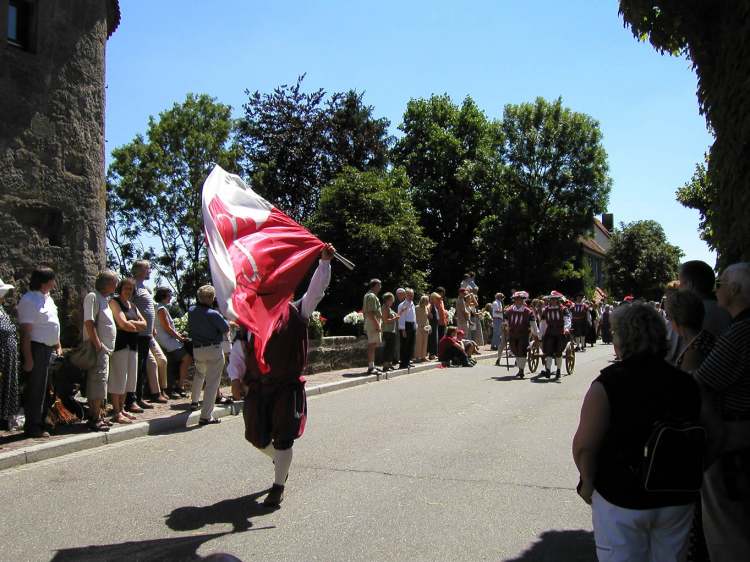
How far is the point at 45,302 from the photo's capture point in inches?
313

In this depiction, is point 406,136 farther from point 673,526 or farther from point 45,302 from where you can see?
point 673,526

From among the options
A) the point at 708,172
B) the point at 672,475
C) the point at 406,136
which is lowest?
the point at 672,475

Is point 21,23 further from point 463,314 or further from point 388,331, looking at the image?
point 463,314

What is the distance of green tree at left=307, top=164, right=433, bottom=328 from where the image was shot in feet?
84.9

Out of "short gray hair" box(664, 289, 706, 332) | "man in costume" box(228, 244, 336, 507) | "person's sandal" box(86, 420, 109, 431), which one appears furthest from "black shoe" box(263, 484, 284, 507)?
"person's sandal" box(86, 420, 109, 431)

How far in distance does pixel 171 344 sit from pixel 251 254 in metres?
5.93

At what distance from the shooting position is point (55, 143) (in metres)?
11.1

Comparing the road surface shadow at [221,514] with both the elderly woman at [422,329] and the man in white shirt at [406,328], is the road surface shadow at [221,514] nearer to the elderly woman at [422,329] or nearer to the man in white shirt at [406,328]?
the man in white shirt at [406,328]

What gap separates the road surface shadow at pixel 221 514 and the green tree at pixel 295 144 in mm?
28892

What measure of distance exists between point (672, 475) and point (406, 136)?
144ft

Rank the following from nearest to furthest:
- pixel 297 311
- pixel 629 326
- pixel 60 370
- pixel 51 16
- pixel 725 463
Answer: pixel 629 326, pixel 725 463, pixel 297 311, pixel 60 370, pixel 51 16

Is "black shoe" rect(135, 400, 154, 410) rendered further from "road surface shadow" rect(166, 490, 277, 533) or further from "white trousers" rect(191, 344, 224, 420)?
"road surface shadow" rect(166, 490, 277, 533)

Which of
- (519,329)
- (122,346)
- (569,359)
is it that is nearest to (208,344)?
(122,346)

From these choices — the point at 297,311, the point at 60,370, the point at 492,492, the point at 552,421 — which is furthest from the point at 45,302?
the point at 552,421
